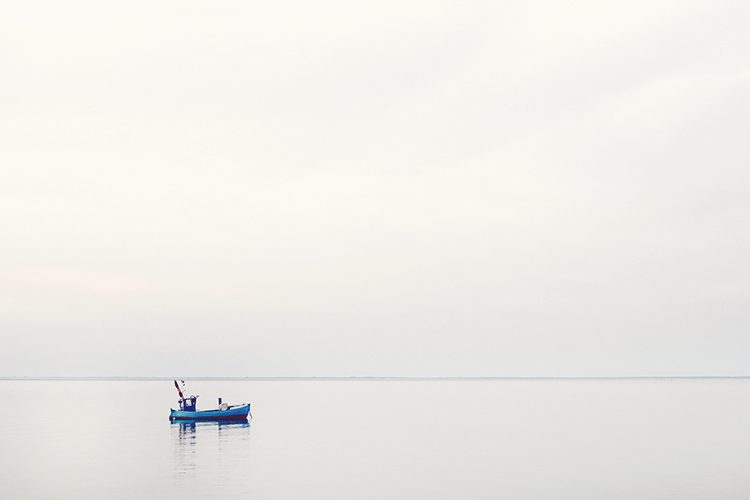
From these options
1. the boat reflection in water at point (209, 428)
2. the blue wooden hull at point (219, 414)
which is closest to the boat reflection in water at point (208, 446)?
the boat reflection in water at point (209, 428)

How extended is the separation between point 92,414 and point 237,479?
98197 mm

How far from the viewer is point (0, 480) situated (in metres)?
59.0

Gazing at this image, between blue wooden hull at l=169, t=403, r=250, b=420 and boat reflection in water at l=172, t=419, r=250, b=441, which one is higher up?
blue wooden hull at l=169, t=403, r=250, b=420

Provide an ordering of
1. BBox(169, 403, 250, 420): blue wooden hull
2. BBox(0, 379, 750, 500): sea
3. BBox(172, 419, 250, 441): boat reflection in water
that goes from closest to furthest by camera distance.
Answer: BBox(0, 379, 750, 500): sea
BBox(172, 419, 250, 441): boat reflection in water
BBox(169, 403, 250, 420): blue wooden hull

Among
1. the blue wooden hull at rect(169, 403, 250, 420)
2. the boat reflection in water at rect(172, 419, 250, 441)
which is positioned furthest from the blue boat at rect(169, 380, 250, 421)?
the boat reflection in water at rect(172, 419, 250, 441)

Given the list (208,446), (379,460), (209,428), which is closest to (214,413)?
(209,428)

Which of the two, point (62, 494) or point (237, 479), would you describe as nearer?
point (62, 494)

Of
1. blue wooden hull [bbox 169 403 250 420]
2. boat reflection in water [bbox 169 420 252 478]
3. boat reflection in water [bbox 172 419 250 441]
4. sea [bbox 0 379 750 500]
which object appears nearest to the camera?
sea [bbox 0 379 750 500]

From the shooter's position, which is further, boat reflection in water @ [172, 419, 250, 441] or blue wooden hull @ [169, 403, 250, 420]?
blue wooden hull @ [169, 403, 250, 420]

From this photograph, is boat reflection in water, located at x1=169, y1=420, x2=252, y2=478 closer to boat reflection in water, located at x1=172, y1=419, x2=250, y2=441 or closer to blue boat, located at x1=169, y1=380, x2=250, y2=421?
boat reflection in water, located at x1=172, y1=419, x2=250, y2=441

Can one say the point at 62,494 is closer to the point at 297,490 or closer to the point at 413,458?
the point at 297,490

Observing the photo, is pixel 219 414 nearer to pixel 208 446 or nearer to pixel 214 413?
pixel 214 413

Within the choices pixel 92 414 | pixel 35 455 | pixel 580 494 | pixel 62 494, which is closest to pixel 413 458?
pixel 580 494

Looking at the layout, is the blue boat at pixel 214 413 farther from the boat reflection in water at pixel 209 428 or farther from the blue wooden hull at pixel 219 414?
the boat reflection in water at pixel 209 428
